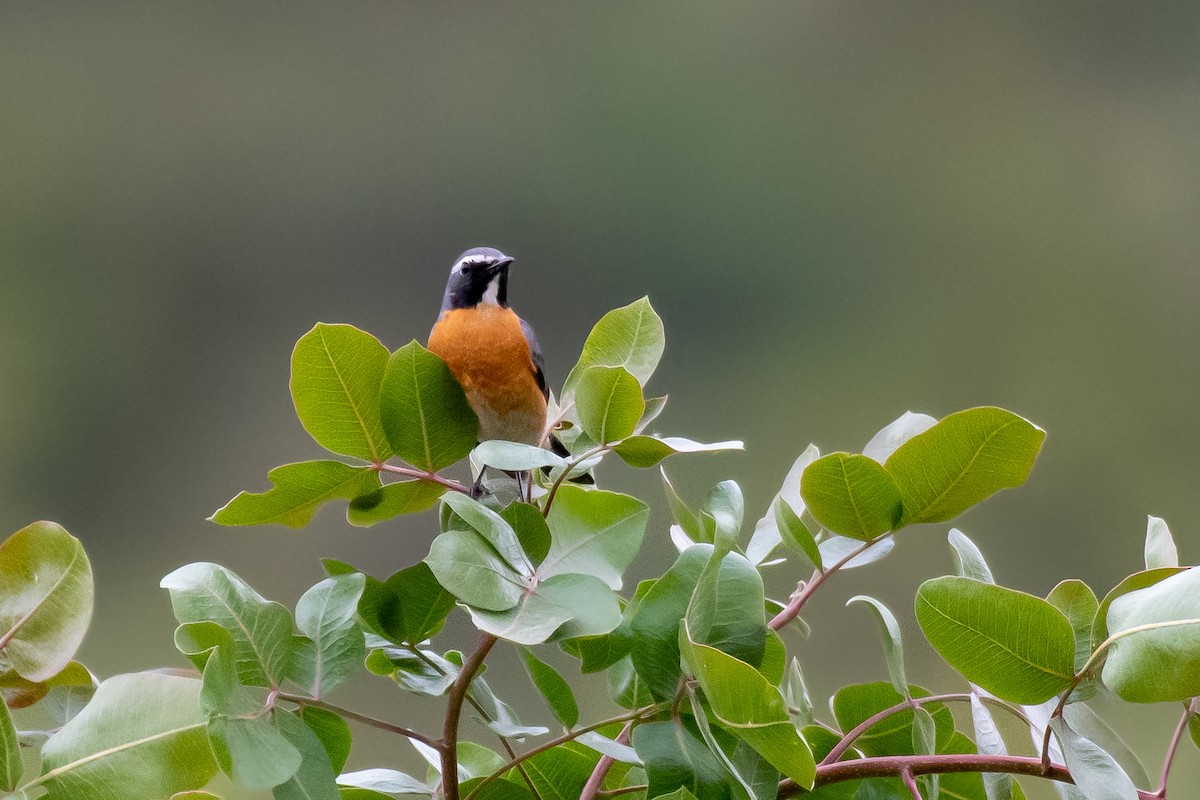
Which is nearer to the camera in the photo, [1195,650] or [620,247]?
[1195,650]

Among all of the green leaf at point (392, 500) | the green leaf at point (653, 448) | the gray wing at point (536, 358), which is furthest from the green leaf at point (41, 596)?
the gray wing at point (536, 358)

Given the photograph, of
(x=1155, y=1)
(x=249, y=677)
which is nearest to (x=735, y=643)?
(x=249, y=677)

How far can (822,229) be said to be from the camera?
5.05m

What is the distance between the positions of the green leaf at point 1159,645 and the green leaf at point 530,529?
0.61ft

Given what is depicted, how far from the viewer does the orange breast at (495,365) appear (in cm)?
81

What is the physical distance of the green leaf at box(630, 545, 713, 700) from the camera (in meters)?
0.39

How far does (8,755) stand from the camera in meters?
0.37

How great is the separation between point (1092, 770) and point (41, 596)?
0.37m

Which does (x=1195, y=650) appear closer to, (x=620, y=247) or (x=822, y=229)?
(x=620, y=247)

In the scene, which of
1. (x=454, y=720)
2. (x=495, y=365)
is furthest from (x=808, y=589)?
(x=495, y=365)

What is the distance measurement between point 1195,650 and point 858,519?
0.12 m

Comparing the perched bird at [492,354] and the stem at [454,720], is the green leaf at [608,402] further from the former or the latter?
the perched bird at [492,354]

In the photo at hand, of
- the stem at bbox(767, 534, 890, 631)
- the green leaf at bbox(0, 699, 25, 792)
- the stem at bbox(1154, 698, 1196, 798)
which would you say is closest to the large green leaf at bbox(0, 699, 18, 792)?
the green leaf at bbox(0, 699, 25, 792)

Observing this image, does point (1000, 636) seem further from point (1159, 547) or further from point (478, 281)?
point (478, 281)
